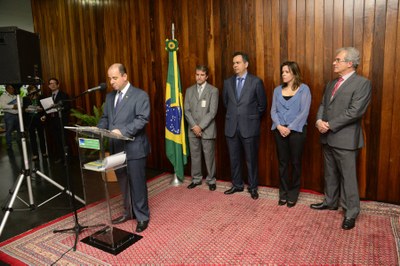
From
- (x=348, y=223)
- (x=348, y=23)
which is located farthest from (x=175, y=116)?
(x=348, y=223)

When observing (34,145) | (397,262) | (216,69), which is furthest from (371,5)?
(34,145)

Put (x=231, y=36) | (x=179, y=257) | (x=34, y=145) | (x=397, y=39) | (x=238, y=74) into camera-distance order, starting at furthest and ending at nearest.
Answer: (x=34, y=145) < (x=231, y=36) < (x=238, y=74) < (x=397, y=39) < (x=179, y=257)

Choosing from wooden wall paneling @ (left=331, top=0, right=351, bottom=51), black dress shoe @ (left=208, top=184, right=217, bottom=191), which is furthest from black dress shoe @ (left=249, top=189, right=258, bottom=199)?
wooden wall paneling @ (left=331, top=0, right=351, bottom=51)

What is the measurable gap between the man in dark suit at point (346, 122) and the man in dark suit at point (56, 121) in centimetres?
435

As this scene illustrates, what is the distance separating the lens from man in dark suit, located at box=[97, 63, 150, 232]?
2.96m

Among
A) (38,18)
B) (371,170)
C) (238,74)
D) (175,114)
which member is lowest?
(371,170)

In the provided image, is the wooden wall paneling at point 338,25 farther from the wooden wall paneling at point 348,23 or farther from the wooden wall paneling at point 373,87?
the wooden wall paneling at point 373,87

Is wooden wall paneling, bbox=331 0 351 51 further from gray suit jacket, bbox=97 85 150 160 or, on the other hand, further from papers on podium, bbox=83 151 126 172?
papers on podium, bbox=83 151 126 172

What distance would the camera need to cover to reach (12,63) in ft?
10.6

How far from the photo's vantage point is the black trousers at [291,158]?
3549mm

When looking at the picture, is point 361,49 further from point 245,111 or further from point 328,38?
point 245,111

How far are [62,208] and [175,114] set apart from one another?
5.95 ft

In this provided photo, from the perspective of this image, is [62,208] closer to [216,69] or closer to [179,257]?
[179,257]

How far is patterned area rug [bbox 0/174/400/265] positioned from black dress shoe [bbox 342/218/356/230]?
0.05m
